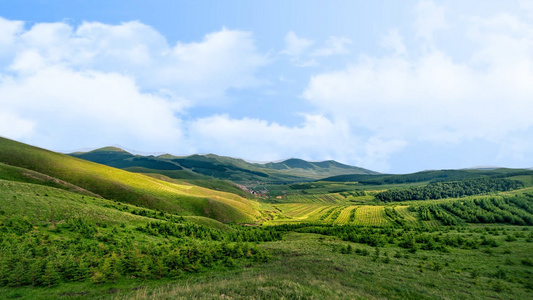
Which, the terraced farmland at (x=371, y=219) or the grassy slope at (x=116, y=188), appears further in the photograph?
the terraced farmland at (x=371, y=219)

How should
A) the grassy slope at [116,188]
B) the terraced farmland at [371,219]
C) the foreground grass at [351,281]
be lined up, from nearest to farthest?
the foreground grass at [351,281]
the grassy slope at [116,188]
the terraced farmland at [371,219]

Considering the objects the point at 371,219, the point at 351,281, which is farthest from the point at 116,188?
the point at 371,219

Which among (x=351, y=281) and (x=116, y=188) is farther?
(x=116, y=188)

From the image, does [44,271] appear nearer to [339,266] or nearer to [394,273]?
[339,266]

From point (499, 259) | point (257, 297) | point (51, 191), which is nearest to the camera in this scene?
point (257, 297)

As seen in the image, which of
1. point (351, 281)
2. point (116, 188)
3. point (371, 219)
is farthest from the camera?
point (371, 219)

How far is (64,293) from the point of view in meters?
15.6

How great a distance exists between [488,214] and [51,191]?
134m

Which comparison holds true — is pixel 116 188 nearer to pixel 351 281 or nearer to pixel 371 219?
pixel 351 281

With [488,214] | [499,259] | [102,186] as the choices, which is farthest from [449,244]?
[102,186]

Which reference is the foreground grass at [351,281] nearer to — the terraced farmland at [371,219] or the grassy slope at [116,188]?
the grassy slope at [116,188]

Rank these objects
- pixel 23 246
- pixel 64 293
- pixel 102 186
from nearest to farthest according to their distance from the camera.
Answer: pixel 64 293 < pixel 23 246 < pixel 102 186

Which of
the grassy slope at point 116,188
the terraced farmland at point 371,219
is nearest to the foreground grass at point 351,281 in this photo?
the grassy slope at point 116,188

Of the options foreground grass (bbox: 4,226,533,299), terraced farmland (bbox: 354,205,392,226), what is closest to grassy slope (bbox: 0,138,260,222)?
foreground grass (bbox: 4,226,533,299)
